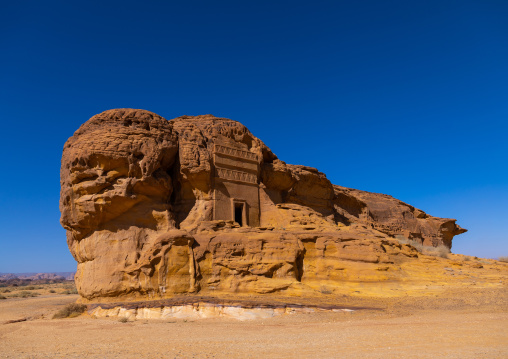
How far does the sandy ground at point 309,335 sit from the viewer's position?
25.9 ft

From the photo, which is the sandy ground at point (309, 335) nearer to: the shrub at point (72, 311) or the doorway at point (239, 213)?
the shrub at point (72, 311)

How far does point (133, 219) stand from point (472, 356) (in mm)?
14449

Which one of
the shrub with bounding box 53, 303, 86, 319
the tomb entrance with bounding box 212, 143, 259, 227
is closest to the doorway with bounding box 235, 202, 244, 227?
the tomb entrance with bounding box 212, 143, 259, 227

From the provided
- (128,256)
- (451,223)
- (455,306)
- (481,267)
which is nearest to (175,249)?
(128,256)

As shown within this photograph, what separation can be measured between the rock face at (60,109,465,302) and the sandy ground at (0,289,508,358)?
1932mm

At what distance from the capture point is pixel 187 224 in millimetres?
18719

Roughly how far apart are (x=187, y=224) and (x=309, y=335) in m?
10.1

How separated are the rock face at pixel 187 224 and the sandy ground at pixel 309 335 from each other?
6.34 feet

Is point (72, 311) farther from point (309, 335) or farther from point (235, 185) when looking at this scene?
point (309, 335)

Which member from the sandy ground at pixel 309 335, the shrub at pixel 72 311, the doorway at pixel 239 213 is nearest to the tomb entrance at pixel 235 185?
the doorway at pixel 239 213

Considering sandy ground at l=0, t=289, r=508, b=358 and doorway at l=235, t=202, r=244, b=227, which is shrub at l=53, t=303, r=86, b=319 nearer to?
sandy ground at l=0, t=289, r=508, b=358

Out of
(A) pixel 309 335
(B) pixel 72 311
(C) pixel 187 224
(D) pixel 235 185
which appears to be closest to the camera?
(A) pixel 309 335

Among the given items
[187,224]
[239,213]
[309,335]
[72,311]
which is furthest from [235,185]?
[309,335]

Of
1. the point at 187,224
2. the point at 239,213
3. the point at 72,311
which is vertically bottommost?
the point at 72,311
